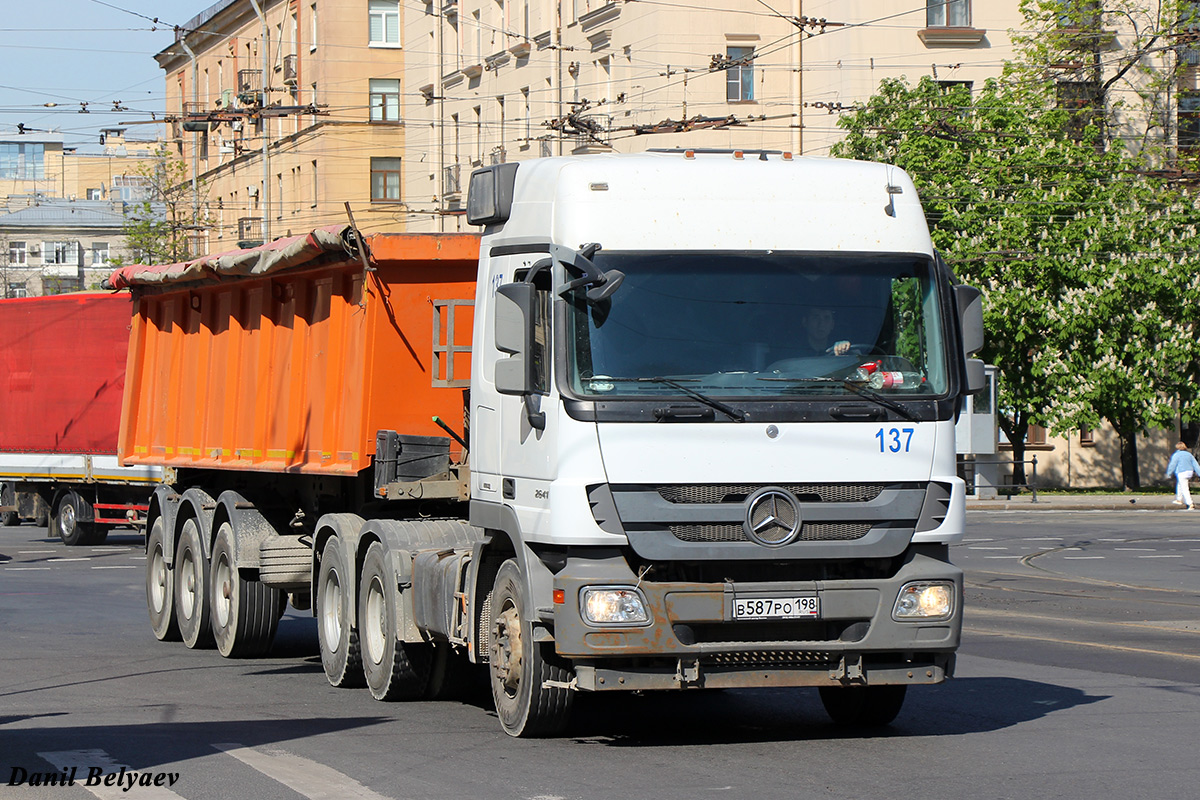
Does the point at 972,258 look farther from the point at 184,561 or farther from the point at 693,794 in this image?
the point at 693,794

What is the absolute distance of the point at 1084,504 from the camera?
4147 centimetres

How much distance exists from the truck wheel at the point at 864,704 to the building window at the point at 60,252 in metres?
112

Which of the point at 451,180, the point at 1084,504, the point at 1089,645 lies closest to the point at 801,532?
the point at 1089,645

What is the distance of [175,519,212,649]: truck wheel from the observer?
1523 centimetres

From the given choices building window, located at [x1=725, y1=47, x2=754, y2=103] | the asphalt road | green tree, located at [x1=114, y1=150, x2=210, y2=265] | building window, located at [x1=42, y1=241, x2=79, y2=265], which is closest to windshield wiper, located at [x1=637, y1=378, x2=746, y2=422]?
the asphalt road

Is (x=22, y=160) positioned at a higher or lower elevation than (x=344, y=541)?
higher

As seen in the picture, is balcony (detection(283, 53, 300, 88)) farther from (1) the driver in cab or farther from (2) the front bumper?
(2) the front bumper

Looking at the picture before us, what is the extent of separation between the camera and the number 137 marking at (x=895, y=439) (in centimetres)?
918

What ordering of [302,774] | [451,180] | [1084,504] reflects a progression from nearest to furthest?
[302,774] < [1084,504] < [451,180]

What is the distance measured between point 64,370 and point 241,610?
53.9 ft

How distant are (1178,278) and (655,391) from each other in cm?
3861

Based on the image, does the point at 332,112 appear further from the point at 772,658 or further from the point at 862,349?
the point at 772,658

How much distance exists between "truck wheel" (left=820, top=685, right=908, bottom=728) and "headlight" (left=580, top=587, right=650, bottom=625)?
1.64 m

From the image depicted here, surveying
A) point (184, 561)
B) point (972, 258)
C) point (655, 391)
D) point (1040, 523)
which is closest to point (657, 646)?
point (655, 391)
